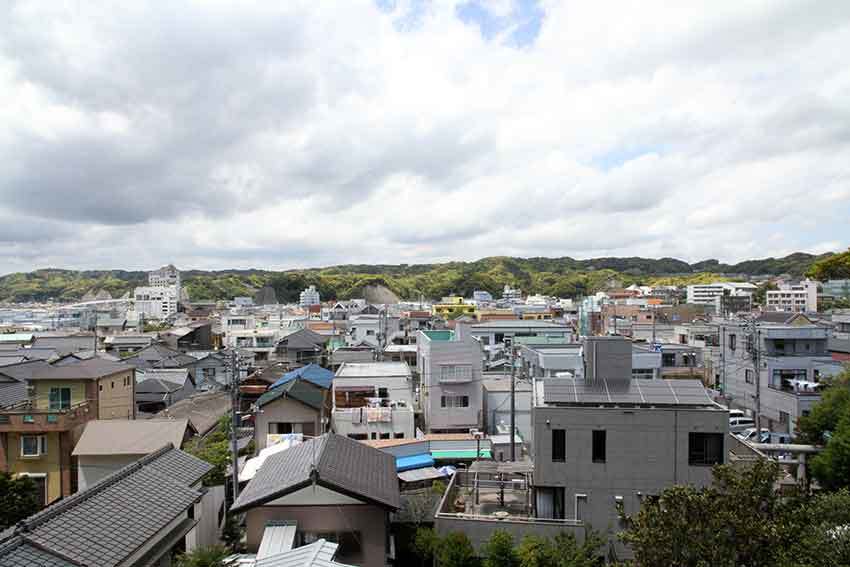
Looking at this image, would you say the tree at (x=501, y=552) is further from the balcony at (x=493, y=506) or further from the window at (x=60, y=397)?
the window at (x=60, y=397)

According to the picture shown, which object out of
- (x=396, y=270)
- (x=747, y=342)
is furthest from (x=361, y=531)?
(x=396, y=270)

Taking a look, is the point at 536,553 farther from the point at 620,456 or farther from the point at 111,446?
the point at 111,446

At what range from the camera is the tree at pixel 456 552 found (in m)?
12.3

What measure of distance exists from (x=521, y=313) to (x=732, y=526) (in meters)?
62.2

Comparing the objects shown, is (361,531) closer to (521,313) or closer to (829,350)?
(829,350)

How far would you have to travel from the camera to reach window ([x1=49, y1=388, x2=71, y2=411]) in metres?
21.9

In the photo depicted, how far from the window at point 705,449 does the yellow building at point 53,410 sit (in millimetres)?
17638

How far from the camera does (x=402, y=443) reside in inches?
869

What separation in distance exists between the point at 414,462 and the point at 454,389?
6773mm

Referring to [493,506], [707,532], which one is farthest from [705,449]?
[707,532]

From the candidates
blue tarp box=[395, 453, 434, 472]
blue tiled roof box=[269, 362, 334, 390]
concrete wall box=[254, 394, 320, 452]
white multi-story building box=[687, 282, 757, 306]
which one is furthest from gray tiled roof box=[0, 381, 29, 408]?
white multi-story building box=[687, 282, 757, 306]

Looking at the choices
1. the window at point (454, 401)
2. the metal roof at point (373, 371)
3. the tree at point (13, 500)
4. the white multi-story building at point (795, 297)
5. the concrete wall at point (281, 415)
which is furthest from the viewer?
the white multi-story building at point (795, 297)

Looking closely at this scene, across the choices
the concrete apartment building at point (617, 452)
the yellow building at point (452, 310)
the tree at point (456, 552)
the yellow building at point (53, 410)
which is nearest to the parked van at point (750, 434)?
the concrete apartment building at point (617, 452)

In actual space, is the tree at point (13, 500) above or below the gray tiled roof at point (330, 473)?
below
